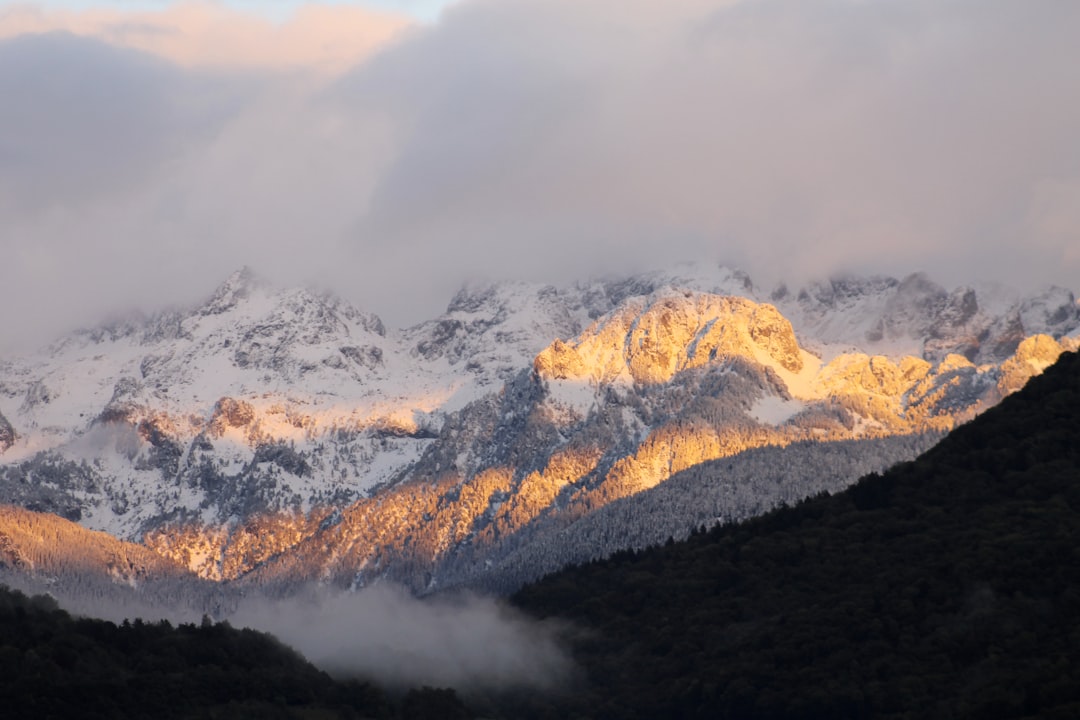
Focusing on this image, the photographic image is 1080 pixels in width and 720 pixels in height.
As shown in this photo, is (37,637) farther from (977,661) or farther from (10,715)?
(977,661)

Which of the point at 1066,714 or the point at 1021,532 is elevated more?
the point at 1021,532

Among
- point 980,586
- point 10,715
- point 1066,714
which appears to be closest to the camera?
point 1066,714

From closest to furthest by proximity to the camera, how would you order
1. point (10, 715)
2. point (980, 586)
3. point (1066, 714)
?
point (1066, 714) < point (10, 715) < point (980, 586)

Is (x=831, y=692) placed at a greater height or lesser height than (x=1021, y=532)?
lesser

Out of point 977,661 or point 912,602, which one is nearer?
point 977,661

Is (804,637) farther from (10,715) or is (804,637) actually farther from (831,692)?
(10,715)

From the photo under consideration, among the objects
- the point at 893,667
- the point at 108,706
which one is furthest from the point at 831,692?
the point at 108,706

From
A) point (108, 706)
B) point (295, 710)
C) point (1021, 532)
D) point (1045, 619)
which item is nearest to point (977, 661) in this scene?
point (1045, 619)

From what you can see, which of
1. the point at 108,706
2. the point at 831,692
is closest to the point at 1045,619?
the point at 831,692

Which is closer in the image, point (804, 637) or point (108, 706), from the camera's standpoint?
point (108, 706)
